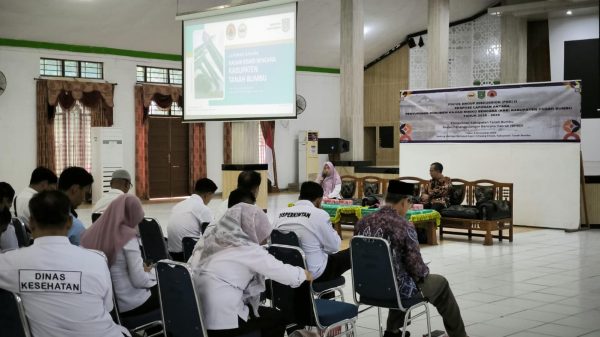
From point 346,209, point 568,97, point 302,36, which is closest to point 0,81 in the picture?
point 302,36

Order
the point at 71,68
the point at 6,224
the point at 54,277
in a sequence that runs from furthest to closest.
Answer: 1. the point at 71,68
2. the point at 6,224
3. the point at 54,277

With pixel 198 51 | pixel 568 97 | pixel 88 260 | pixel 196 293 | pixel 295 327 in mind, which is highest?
pixel 198 51

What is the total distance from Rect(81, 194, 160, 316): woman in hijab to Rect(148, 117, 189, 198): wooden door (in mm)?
13314

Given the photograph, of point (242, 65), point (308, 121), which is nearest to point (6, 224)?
point (242, 65)

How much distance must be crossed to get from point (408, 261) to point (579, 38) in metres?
13.9

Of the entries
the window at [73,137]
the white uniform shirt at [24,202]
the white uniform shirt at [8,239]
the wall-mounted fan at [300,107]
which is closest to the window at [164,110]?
the window at [73,137]

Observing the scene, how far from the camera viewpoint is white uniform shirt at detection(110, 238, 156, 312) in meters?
3.34

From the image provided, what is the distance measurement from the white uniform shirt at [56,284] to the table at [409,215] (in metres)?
6.49

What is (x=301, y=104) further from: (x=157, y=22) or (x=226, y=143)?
(x=157, y=22)

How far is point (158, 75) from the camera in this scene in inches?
650

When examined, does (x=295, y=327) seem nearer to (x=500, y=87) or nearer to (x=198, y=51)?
(x=198, y=51)

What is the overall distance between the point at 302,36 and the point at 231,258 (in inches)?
590

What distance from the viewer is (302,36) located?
17.5 m

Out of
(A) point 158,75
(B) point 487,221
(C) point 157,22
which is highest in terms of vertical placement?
(C) point 157,22
